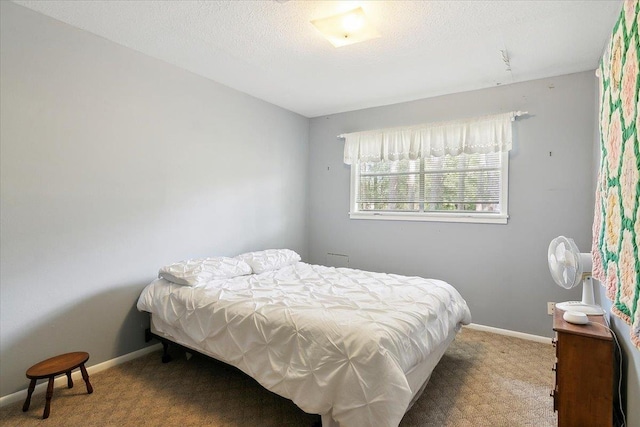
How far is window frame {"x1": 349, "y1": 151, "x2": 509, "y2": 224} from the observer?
10.8 ft

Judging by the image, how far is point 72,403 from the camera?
211 cm

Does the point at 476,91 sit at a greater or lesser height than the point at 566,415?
greater

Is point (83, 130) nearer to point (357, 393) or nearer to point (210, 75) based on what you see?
point (210, 75)

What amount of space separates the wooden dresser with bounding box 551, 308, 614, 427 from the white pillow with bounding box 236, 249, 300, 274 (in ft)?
7.37

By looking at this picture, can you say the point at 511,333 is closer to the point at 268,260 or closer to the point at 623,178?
the point at 623,178

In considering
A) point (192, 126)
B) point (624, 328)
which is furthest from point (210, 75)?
point (624, 328)

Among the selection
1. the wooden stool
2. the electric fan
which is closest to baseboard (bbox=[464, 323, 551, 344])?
the electric fan

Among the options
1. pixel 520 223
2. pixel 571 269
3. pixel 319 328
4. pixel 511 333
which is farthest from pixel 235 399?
pixel 520 223

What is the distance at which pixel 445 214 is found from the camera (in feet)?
11.8

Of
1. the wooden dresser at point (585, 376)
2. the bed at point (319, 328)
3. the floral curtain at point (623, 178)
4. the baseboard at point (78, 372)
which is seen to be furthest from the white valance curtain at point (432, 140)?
the baseboard at point (78, 372)

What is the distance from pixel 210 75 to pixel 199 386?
275 centimetres

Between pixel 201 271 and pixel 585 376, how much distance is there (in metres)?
2.53

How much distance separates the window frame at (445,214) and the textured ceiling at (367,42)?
0.97 m

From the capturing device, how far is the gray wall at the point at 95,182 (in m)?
2.13
